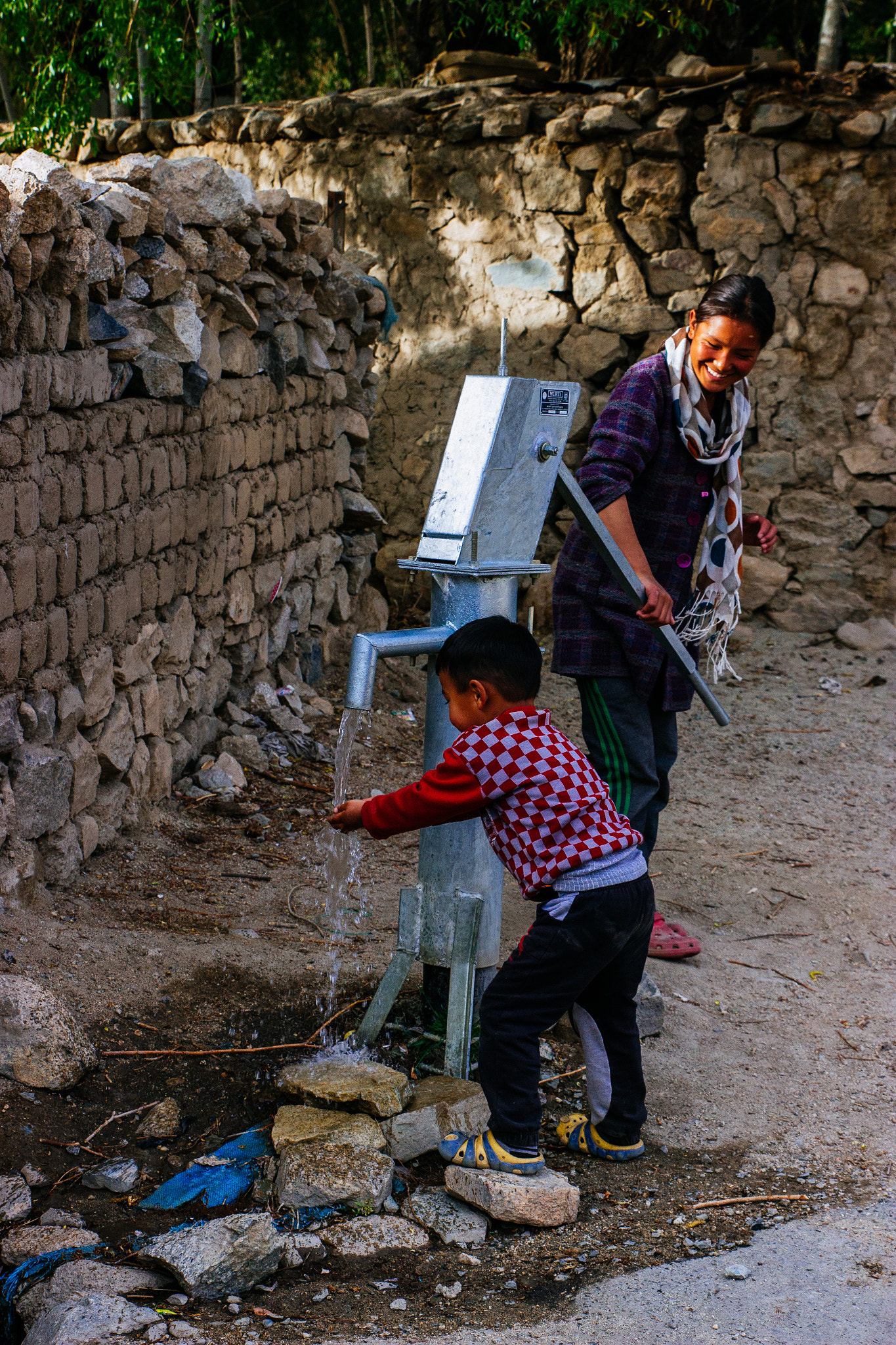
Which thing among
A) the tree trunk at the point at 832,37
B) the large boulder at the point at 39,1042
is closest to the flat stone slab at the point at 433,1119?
the large boulder at the point at 39,1042

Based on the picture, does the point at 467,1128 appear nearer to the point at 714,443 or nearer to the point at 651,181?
the point at 714,443

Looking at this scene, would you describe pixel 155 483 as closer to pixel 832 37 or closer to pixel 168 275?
pixel 168 275

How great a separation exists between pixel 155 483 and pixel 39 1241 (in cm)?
225

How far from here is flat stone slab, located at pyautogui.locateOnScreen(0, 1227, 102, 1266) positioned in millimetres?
1841

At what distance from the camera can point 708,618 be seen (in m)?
3.07

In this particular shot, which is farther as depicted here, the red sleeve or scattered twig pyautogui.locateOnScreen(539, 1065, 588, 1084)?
scattered twig pyautogui.locateOnScreen(539, 1065, 588, 1084)

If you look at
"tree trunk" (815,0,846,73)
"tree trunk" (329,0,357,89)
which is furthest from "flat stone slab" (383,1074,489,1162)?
"tree trunk" (329,0,357,89)

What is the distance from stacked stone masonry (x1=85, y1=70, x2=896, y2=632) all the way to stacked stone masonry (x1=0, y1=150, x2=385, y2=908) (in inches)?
35.8

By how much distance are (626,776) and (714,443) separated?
0.78 metres

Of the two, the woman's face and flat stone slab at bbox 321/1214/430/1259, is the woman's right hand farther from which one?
flat stone slab at bbox 321/1214/430/1259

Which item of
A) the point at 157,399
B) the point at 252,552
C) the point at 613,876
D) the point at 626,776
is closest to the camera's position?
the point at 613,876

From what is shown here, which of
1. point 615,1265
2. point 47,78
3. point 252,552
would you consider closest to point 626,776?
point 615,1265

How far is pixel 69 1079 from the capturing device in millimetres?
2291

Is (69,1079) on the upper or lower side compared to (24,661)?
lower
